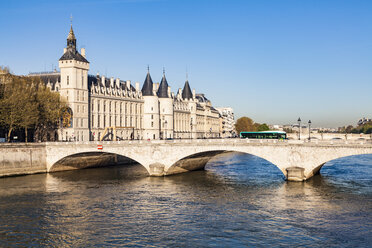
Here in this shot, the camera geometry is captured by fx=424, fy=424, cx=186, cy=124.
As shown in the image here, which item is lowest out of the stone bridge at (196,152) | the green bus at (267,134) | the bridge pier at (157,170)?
the bridge pier at (157,170)

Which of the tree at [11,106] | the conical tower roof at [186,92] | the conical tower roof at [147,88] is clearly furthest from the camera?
the conical tower roof at [186,92]

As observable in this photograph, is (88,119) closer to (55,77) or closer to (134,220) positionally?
(55,77)

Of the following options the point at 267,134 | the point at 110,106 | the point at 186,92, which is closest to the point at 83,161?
the point at 110,106

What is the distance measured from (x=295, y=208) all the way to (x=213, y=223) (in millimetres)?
8888

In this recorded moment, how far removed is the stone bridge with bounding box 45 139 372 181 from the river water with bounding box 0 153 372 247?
2.73m

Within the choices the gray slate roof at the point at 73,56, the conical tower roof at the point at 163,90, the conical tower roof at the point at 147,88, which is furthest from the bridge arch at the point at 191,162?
the conical tower roof at the point at 163,90

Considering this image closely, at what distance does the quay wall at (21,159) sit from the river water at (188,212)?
17.7ft

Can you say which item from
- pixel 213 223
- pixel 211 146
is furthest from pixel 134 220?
pixel 211 146

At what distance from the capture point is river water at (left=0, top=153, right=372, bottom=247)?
3061cm

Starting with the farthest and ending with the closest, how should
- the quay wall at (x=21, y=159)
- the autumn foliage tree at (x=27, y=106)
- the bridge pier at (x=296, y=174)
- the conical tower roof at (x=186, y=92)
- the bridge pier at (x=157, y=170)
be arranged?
the conical tower roof at (x=186, y=92), the autumn foliage tree at (x=27, y=106), the quay wall at (x=21, y=159), the bridge pier at (x=157, y=170), the bridge pier at (x=296, y=174)

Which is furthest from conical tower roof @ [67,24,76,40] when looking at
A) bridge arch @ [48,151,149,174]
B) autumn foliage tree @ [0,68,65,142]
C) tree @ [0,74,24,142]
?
bridge arch @ [48,151,149,174]

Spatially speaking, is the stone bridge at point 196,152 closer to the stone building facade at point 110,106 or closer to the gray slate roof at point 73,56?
the stone building facade at point 110,106

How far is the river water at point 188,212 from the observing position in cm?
3061

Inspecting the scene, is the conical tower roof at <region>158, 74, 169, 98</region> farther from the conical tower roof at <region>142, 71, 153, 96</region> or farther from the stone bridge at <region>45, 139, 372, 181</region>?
the stone bridge at <region>45, 139, 372, 181</region>
